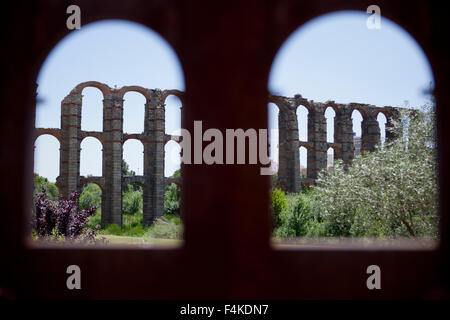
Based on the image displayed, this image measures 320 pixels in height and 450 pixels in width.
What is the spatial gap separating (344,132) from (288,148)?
12.4ft

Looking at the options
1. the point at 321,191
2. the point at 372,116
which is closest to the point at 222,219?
the point at 321,191

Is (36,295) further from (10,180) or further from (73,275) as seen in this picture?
(10,180)

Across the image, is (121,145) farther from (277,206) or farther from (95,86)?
Answer: (277,206)

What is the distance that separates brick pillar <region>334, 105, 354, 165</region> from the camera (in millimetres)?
27734

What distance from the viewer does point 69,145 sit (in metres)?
A: 23.5

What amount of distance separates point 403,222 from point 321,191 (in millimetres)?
2791

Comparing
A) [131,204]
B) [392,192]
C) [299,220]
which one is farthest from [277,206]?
[131,204]

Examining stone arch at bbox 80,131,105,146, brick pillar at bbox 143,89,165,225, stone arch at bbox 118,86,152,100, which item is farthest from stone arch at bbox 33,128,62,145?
brick pillar at bbox 143,89,165,225

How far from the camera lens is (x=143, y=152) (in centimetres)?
2502

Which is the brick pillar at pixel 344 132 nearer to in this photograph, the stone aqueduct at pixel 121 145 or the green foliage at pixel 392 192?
the stone aqueduct at pixel 121 145

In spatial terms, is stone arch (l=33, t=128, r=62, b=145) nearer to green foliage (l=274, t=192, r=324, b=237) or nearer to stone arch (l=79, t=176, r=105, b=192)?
stone arch (l=79, t=176, r=105, b=192)

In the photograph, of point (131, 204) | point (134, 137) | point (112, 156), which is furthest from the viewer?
point (131, 204)

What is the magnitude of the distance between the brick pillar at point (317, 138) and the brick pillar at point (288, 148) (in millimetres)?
1512

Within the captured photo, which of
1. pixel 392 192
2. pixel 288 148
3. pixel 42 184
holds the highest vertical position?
pixel 288 148
